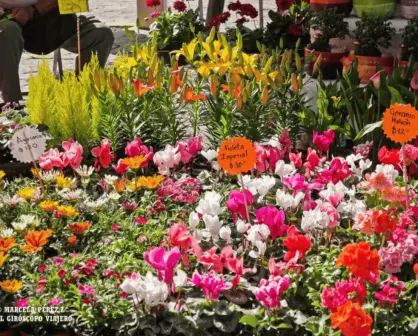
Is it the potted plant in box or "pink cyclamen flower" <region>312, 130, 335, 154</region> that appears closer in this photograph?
"pink cyclamen flower" <region>312, 130, 335, 154</region>

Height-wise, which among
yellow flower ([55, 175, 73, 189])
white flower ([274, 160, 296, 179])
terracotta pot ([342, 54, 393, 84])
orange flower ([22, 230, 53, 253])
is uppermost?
white flower ([274, 160, 296, 179])

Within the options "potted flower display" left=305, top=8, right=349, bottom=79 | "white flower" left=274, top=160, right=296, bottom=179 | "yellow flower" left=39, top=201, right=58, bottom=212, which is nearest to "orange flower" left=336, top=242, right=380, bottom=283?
"white flower" left=274, top=160, right=296, bottom=179

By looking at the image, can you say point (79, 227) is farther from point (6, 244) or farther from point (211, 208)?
point (211, 208)

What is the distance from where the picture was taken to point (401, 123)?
8.18 feet

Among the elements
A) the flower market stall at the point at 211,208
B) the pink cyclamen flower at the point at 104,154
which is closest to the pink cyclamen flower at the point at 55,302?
the flower market stall at the point at 211,208

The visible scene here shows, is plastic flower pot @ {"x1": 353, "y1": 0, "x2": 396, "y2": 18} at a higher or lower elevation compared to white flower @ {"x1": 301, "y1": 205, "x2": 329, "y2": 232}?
higher

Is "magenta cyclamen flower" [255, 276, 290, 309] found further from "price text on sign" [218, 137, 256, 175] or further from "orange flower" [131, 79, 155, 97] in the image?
"orange flower" [131, 79, 155, 97]

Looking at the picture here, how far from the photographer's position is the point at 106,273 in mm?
2387

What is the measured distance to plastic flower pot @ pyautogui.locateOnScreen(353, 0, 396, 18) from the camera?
4977 mm

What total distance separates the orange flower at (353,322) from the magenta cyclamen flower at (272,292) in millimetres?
242

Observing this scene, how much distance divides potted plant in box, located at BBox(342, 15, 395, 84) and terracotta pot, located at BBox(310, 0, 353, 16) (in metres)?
0.36

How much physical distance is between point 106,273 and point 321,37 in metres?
3.11

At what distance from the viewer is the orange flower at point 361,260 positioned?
206 centimetres

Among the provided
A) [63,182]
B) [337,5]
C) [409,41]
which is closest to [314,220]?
[63,182]
